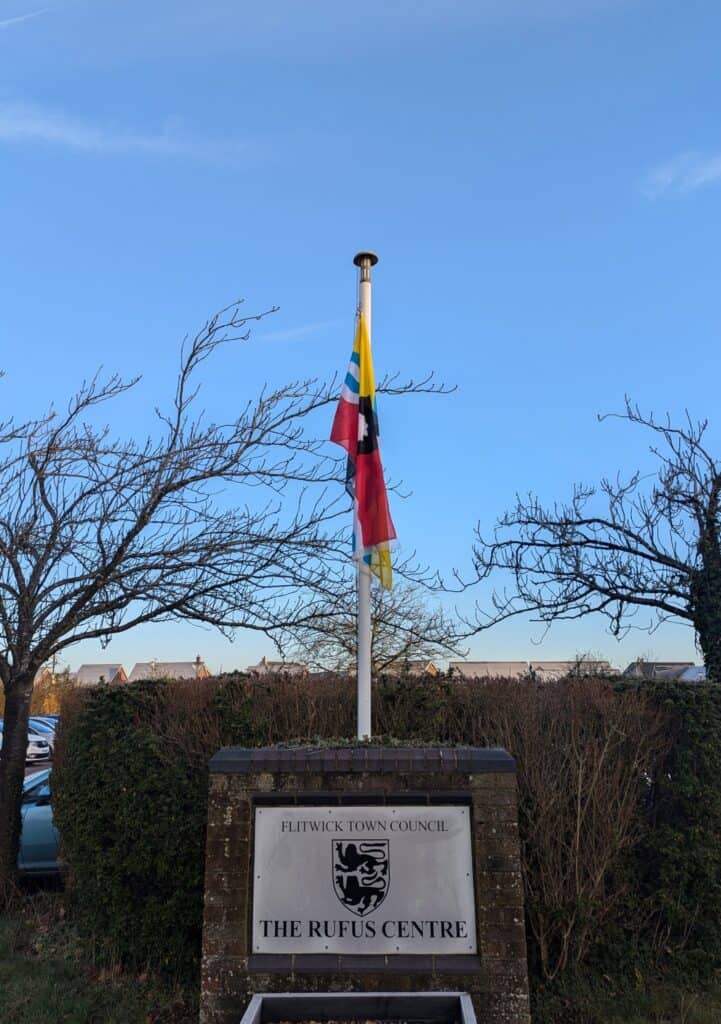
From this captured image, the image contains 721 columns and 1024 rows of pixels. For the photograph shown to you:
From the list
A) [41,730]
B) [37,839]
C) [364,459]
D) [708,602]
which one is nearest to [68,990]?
[37,839]

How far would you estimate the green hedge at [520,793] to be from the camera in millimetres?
5840

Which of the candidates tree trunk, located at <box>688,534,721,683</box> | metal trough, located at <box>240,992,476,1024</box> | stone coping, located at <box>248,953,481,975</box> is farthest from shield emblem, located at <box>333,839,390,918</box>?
tree trunk, located at <box>688,534,721,683</box>

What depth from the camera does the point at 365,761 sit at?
5039 millimetres

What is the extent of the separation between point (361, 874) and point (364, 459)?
301 centimetres

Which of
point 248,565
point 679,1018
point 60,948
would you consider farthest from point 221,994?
point 248,565

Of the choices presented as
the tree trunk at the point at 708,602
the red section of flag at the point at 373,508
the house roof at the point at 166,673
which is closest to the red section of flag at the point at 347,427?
the red section of flag at the point at 373,508

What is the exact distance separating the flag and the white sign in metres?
1.86

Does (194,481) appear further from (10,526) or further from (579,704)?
(579,704)

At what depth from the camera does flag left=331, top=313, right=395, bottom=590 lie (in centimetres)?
633

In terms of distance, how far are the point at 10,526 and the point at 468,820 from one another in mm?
5425

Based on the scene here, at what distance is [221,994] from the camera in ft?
15.5

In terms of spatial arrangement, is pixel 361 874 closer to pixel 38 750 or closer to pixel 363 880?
pixel 363 880

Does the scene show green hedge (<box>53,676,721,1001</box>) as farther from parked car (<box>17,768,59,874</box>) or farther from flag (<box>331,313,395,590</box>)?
parked car (<box>17,768,59,874</box>)

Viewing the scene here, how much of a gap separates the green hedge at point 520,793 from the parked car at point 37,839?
72.4 inches
